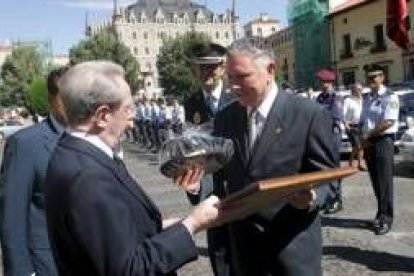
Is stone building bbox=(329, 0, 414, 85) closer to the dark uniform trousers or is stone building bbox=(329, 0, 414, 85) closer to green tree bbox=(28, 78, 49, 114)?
green tree bbox=(28, 78, 49, 114)

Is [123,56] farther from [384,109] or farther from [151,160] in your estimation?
[384,109]

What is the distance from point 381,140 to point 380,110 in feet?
1.08

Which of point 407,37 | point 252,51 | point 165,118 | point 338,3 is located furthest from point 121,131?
point 338,3

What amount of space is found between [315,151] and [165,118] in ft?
79.6

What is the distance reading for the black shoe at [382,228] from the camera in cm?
914

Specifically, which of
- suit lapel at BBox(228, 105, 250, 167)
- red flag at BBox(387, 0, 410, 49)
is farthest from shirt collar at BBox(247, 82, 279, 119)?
red flag at BBox(387, 0, 410, 49)

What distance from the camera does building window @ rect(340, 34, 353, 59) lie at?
5441cm

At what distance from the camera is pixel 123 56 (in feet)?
301

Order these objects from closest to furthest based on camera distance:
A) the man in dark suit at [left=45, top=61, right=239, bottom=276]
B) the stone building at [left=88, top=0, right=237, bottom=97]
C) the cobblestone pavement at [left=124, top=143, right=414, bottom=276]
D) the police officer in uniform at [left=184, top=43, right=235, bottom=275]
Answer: the man in dark suit at [left=45, top=61, right=239, bottom=276] < the police officer in uniform at [left=184, top=43, right=235, bottom=275] < the cobblestone pavement at [left=124, top=143, right=414, bottom=276] < the stone building at [left=88, top=0, right=237, bottom=97]

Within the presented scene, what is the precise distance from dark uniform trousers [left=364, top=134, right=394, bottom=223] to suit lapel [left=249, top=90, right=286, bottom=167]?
5412 millimetres

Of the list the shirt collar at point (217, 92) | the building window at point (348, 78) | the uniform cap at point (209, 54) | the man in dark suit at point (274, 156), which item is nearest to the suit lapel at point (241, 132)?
the man in dark suit at point (274, 156)

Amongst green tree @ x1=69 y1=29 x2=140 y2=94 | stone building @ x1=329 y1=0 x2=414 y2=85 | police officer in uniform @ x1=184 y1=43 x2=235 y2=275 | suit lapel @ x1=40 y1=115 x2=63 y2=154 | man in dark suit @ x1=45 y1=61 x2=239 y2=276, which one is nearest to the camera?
man in dark suit @ x1=45 y1=61 x2=239 y2=276

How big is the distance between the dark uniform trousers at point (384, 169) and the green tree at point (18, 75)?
297 ft

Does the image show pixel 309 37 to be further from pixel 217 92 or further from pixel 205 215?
pixel 205 215
